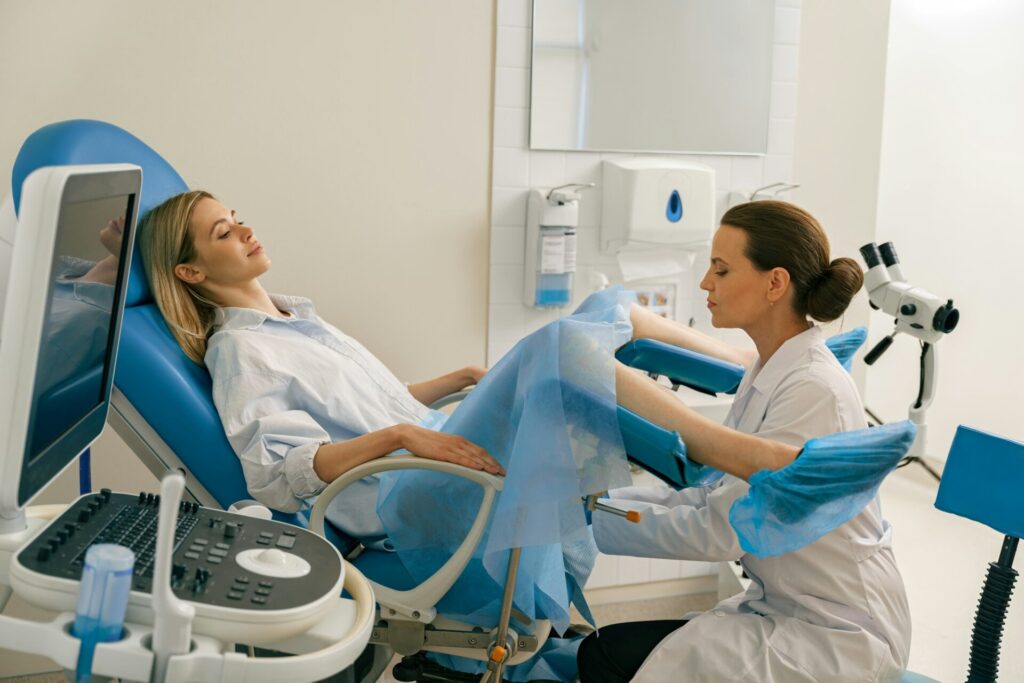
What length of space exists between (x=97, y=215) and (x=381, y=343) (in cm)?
160

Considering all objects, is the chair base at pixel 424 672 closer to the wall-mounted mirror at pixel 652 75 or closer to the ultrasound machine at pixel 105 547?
the ultrasound machine at pixel 105 547

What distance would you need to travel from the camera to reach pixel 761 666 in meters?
1.58

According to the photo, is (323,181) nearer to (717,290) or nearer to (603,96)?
(603,96)

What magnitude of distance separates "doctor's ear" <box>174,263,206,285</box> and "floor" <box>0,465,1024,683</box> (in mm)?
1234

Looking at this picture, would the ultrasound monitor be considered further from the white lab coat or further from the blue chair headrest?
the white lab coat

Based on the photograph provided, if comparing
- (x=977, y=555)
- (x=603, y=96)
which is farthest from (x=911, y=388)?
(x=603, y=96)

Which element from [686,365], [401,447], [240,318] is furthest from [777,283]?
[240,318]

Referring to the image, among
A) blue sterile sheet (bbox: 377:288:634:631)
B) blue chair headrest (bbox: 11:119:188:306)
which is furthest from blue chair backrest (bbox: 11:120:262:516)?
blue sterile sheet (bbox: 377:288:634:631)

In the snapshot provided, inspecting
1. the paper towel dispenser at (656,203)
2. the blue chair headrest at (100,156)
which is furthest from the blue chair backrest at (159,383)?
the paper towel dispenser at (656,203)

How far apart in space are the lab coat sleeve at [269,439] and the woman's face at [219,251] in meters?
0.29

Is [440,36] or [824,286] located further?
[440,36]

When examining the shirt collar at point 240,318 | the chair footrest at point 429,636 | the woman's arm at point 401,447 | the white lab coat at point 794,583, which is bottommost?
the chair footrest at point 429,636

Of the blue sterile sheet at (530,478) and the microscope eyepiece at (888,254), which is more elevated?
the microscope eyepiece at (888,254)

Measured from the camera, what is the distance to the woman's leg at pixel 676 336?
222 cm
